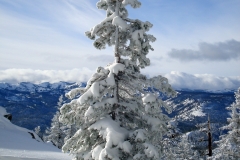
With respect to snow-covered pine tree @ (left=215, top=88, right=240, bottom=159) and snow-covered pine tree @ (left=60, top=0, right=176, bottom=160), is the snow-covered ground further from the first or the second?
snow-covered pine tree @ (left=215, top=88, right=240, bottom=159)

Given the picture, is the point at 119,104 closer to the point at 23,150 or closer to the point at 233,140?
the point at 23,150

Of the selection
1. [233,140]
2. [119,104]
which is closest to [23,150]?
[119,104]

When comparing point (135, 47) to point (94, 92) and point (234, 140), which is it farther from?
point (234, 140)

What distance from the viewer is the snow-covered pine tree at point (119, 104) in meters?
8.45

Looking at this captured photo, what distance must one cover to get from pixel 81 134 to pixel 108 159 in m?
1.99

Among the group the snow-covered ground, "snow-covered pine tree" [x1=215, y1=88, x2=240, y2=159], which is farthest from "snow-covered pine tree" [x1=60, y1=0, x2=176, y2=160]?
"snow-covered pine tree" [x1=215, y1=88, x2=240, y2=159]

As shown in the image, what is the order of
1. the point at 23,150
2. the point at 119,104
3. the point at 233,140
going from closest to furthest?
the point at 119,104, the point at 23,150, the point at 233,140

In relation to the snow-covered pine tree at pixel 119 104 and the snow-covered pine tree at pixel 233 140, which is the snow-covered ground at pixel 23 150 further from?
the snow-covered pine tree at pixel 233 140

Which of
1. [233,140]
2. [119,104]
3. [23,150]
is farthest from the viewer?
[233,140]

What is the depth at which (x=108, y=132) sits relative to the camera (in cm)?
820

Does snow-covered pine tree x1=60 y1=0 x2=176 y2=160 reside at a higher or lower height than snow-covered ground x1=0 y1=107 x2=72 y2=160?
higher

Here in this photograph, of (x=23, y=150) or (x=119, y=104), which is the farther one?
(x=23, y=150)

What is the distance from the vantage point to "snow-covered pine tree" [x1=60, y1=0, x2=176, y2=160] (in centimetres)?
845

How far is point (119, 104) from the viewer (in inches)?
386
